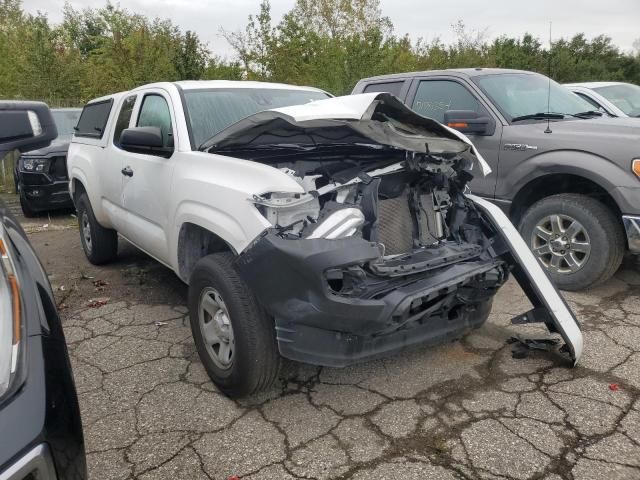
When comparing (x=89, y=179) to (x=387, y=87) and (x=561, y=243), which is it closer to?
(x=387, y=87)

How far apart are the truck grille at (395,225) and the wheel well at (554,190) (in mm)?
2049

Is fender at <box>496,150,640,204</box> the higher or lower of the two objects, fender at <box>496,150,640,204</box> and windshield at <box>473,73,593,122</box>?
the lower

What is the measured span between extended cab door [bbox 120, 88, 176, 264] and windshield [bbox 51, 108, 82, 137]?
18.6ft

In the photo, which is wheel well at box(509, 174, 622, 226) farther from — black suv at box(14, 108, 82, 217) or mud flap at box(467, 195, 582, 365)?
black suv at box(14, 108, 82, 217)

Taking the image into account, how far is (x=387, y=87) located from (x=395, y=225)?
11.2 feet

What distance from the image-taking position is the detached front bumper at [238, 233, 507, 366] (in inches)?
87.3

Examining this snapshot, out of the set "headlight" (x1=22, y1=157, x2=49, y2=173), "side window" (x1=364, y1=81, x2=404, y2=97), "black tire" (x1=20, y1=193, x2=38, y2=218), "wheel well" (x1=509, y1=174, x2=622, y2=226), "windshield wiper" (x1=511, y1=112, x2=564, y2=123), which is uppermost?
"side window" (x1=364, y1=81, x2=404, y2=97)

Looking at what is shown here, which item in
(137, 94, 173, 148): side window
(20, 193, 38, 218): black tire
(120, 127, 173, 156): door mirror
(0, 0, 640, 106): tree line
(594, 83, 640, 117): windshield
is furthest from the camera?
(0, 0, 640, 106): tree line

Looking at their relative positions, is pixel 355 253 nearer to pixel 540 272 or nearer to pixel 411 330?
pixel 411 330

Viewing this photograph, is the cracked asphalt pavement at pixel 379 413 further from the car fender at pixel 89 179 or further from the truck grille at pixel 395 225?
the car fender at pixel 89 179

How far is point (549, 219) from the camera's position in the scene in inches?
174

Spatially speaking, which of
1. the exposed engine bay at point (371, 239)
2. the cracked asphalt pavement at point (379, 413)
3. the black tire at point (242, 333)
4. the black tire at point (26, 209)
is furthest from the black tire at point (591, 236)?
the black tire at point (26, 209)

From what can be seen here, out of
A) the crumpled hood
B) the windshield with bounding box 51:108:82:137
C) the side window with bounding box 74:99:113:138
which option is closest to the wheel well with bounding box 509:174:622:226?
the crumpled hood

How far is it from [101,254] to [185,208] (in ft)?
8.98
